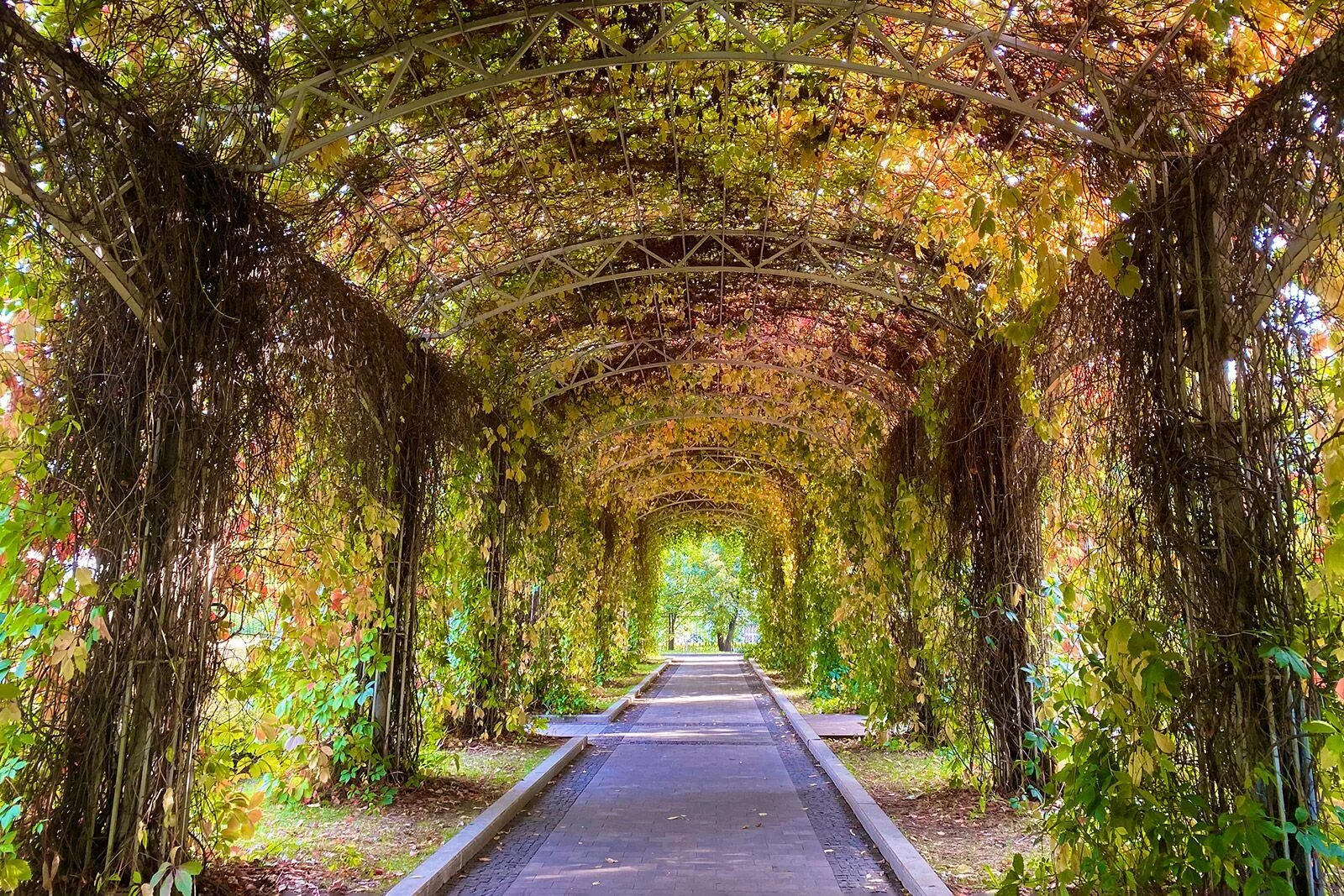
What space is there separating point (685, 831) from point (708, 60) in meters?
4.71

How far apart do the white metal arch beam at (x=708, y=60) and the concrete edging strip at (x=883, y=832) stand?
11.4 feet

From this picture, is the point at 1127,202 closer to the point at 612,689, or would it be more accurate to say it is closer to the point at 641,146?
the point at 641,146

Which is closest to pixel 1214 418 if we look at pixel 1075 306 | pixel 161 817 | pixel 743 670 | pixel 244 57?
pixel 1075 306

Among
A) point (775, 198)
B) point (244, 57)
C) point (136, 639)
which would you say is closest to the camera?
point (136, 639)

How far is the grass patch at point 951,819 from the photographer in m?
4.54

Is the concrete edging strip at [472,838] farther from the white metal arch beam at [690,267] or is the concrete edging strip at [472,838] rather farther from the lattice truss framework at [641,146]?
the white metal arch beam at [690,267]

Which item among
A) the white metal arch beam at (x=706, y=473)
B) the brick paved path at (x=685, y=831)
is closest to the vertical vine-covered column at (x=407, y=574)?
the brick paved path at (x=685, y=831)

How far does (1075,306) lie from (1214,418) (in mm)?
986

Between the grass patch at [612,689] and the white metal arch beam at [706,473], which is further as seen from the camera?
the white metal arch beam at [706,473]

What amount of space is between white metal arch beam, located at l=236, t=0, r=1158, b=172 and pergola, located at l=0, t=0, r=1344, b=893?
0.10 ft

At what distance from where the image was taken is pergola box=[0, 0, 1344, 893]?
3.00 meters

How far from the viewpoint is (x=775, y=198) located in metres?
6.61

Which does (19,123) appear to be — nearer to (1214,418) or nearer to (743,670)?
(1214,418)

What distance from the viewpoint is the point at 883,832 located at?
525cm
